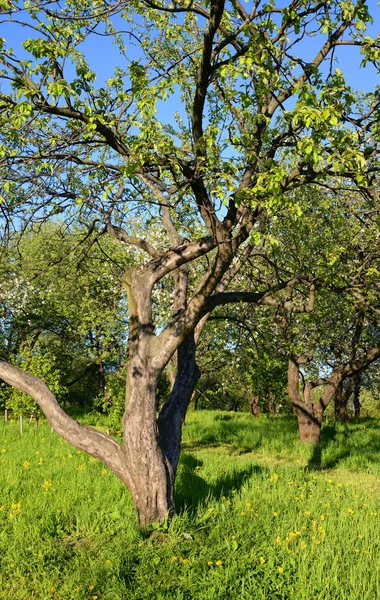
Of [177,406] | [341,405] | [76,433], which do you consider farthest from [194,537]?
[341,405]

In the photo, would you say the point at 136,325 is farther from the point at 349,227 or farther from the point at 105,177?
the point at 349,227

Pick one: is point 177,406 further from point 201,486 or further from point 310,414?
point 310,414

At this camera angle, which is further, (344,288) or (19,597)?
(344,288)

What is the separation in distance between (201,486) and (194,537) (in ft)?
9.04

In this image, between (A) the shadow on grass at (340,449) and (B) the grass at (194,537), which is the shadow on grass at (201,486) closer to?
(B) the grass at (194,537)

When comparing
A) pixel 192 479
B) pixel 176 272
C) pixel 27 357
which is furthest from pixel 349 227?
pixel 27 357

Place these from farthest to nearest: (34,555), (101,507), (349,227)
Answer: (349,227) → (101,507) → (34,555)

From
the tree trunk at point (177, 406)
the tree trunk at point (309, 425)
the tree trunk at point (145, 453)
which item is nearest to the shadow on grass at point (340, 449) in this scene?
the tree trunk at point (309, 425)

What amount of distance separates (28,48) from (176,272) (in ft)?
14.2

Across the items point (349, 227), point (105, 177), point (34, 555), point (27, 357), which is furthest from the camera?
point (27, 357)

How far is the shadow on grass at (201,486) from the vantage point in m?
8.58

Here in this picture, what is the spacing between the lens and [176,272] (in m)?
9.21

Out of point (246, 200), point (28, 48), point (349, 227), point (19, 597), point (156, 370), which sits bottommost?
point (19, 597)

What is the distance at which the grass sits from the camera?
5699mm
